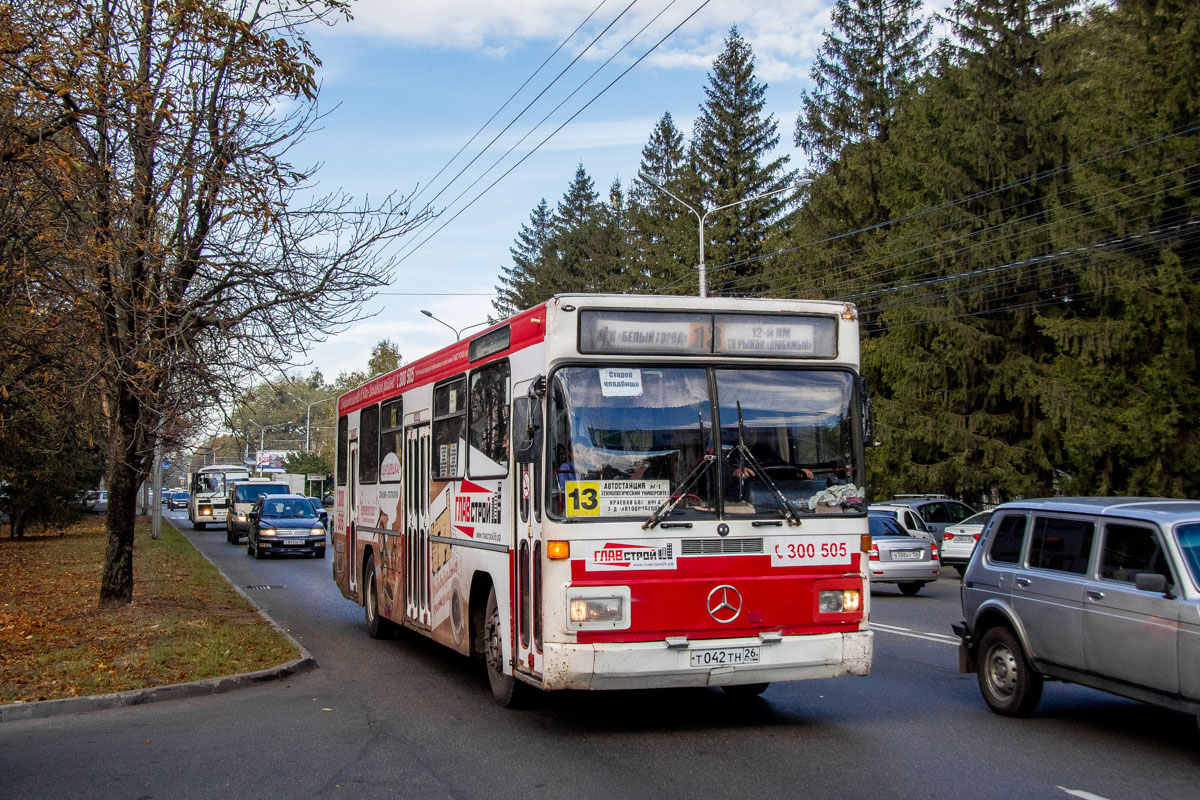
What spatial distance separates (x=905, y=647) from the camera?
12.9m

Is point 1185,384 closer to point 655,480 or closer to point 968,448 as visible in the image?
point 968,448

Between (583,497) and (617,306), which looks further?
(617,306)

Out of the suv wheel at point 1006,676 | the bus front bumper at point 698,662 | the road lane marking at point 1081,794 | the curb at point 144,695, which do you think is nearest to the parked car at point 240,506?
the curb at point 144,695

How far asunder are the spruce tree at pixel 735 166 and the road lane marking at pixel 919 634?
37.1 meters

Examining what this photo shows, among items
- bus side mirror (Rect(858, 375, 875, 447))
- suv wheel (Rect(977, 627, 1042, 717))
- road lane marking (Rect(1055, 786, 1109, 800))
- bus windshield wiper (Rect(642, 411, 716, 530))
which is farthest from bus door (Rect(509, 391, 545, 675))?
suv wheel (Rect(977, 627, 1042, 717))

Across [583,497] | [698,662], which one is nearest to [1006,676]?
[698,662]

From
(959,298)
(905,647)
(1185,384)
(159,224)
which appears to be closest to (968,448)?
(959,298)

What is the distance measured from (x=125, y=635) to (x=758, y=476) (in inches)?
344

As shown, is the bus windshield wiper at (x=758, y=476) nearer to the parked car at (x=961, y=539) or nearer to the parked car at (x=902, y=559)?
Result: the parked car at (x=902, y=559)

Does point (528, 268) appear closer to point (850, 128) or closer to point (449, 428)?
point (850, 128)

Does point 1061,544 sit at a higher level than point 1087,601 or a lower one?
higher

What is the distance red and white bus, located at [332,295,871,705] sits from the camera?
7.88 m

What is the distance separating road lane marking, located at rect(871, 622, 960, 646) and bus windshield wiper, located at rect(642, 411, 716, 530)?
6.43 meters

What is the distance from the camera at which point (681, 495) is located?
26.2 feet
